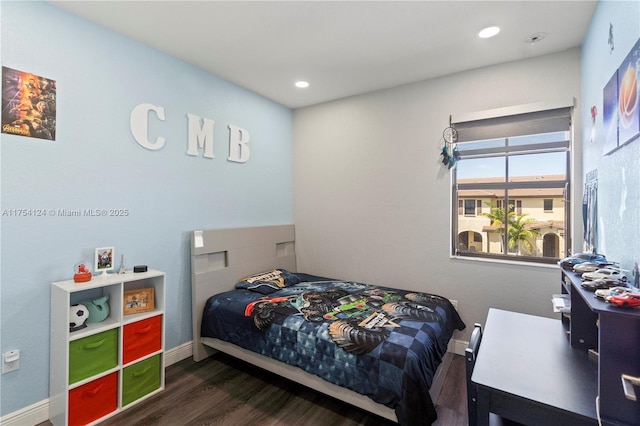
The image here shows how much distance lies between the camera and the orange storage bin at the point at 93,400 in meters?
1.89

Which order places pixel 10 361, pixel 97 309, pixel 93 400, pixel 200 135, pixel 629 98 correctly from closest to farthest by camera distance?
pixel 629 98 < pixel 10 361 < pixel 93 400 < pixel 97 309 < pixel 200 135

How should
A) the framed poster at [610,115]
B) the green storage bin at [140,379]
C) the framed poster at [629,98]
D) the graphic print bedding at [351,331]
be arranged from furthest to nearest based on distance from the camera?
the green storage bin at [140,379] < the graphic print bedding at [351,331] < the framed poster at [610,115] < the framed poster at [629,98]

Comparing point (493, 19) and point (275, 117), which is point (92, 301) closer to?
point (275, 117)

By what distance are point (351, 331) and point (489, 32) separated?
2.41 metres

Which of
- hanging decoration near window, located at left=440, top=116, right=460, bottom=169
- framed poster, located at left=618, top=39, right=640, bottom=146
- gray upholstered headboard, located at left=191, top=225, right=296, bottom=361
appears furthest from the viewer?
hanging decoration near window, located at left=440, top=116, right=460, bottom=169

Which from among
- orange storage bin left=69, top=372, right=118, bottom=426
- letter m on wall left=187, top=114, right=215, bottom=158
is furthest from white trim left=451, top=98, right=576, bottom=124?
orange storage bin left=69, top=372, right=118, bottom=426

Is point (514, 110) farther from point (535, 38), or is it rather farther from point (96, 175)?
point (96, 175)

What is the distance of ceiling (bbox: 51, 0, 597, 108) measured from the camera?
2.02m

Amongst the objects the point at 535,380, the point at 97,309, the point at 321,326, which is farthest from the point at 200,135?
the point at 535,380

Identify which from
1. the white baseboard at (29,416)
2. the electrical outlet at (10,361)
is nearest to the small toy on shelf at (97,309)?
the electrical outlet at (10,361)

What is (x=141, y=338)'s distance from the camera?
2217mm

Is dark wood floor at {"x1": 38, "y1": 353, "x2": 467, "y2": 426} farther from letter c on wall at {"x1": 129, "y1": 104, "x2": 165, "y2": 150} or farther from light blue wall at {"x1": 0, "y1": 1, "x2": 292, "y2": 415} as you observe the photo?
letter c on wall at {"x1": 129, "y1": 104, "x2": 165, "y2": 150}

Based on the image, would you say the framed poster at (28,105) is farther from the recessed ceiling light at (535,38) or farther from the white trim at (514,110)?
the recessed ceiling light at (535,38)

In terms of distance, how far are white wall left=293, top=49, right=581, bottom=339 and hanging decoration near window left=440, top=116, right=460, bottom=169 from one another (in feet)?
0.20
